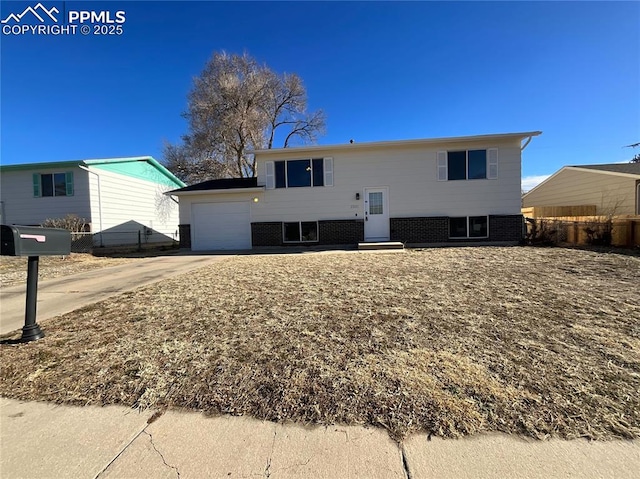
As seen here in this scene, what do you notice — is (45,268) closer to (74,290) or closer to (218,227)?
(74,290)

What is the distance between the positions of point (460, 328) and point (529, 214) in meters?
20.3

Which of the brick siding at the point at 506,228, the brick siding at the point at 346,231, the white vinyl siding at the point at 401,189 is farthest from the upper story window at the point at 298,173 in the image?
the brick siding at the point at 506,228

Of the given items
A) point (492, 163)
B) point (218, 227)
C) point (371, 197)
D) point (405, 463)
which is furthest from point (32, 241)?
point (492, 163)

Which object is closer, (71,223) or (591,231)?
(591,231)

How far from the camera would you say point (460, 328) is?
3.43m

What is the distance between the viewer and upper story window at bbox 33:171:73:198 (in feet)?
50.8

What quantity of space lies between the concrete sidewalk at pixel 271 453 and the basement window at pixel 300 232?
37.8 ft

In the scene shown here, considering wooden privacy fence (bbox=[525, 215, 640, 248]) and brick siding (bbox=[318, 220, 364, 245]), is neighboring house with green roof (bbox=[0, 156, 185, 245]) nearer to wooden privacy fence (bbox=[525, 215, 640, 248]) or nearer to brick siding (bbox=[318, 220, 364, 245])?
brick siding (bbox=[318, 220, 364, 245])

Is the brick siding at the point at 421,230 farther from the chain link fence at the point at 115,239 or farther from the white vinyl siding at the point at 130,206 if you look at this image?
the white vinyl siding at the point at 130,206

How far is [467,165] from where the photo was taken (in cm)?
1263

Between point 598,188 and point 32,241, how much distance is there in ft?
78.2

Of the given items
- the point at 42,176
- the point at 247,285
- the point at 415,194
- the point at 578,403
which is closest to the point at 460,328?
the point at 578,403

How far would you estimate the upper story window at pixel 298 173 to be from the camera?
13.2m

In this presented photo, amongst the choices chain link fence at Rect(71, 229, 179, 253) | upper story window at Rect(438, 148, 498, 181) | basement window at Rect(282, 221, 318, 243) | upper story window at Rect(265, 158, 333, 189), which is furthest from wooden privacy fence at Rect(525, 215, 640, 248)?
chain link fence at Rect(71, 229, 179, 253)
